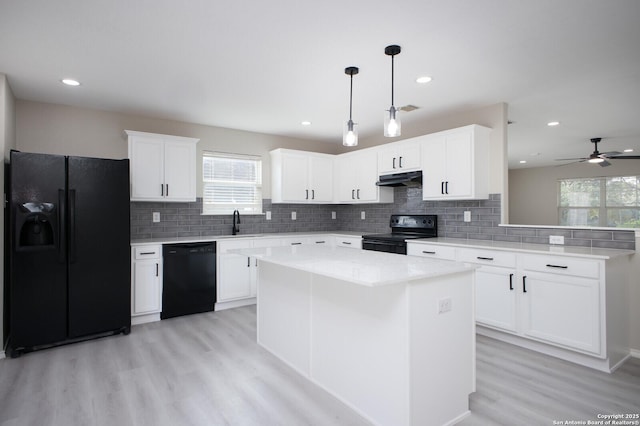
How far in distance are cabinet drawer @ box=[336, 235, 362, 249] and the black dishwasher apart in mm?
1859

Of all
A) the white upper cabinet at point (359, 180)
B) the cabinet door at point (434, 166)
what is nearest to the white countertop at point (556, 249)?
the cabinet door at point (434, 166)

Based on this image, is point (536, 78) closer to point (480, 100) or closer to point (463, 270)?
point (480, 100)

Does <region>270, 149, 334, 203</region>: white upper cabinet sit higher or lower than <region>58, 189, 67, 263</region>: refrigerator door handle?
higher

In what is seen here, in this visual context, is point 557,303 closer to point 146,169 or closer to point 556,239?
point 556,239

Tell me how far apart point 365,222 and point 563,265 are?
A: 10.3 feet

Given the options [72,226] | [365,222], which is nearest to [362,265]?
[72,226]

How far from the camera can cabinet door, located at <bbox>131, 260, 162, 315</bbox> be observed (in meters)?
3.82

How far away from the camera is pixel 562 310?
285 centimetres

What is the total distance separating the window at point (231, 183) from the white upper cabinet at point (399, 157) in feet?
6.17

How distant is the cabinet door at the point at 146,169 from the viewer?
404cm

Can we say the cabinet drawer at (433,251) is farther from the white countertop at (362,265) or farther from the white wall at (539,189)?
the white wall at (539,189)

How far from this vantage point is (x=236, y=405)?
220 centimetres

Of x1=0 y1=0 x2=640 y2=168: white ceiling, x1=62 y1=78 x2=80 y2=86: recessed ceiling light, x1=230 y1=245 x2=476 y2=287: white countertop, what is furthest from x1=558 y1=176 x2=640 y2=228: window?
x1=62 y1=78 x2=80 y2=86: recessed ceiling light

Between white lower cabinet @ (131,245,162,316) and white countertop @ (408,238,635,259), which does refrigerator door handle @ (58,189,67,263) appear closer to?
white lower cabinet @ (131,245,162,316)
